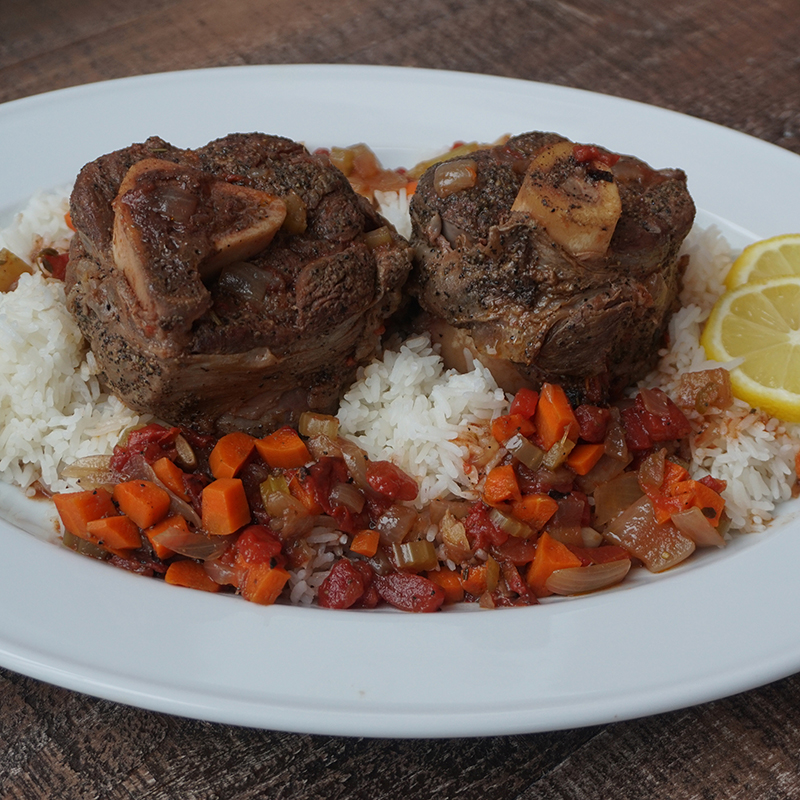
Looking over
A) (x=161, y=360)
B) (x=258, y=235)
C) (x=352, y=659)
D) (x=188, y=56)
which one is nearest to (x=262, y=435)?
(x=161, y=360)

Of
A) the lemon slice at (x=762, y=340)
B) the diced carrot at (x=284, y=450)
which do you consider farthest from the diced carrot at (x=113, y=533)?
the lemon slice at (x=762, y=340)

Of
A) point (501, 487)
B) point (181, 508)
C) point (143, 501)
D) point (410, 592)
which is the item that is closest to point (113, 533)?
point (143, 501)

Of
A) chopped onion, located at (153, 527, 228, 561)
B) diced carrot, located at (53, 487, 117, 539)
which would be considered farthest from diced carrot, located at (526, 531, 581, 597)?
diced carrot, located at (53, 487, 117, 539)

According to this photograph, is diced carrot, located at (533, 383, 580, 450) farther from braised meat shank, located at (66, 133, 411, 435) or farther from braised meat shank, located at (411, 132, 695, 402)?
braised meat shank, located at (66, 133, 411, 435)

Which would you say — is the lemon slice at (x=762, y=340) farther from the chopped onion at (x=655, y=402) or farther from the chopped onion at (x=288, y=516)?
the chopped onion at (x=288, y=516)

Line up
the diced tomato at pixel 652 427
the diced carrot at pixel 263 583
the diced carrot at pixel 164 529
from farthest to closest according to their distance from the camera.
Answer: the diced tomato at pixel 652 427 → the diced carrot at pixel 164 529 → the diced carrot at pixel 263 583

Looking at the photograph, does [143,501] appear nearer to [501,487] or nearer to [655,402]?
[501,487]

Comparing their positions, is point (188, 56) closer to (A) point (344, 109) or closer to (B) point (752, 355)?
(A) point (344, 109)

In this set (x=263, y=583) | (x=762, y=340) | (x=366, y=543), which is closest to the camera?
(x=263, y=583)
